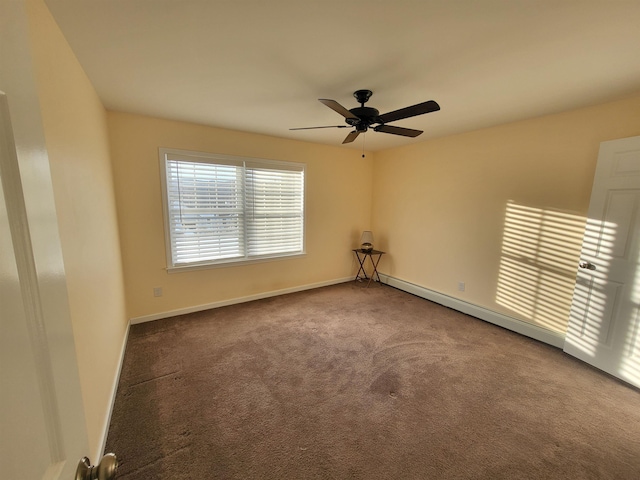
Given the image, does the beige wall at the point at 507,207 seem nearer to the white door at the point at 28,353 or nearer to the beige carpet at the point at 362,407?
the beige carpet at the point at 362,407

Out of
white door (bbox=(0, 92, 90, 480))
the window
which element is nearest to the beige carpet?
the window

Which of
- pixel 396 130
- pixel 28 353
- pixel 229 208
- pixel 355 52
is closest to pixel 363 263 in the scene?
pixel 229 208

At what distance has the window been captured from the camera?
3.23 metres

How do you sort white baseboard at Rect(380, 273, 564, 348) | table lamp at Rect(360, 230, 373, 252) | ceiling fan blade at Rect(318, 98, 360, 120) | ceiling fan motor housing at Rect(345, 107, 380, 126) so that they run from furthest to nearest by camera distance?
table lamp at Rect(360, 230, 373, 252), white baseboard at Rect(380, 273, 564, 348), ceiling fan motor housing at Rect(345, 107, 380, 126), ceiling fan blade at Rect(318, 98, 360, 120)

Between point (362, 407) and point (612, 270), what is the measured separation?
2.46 m

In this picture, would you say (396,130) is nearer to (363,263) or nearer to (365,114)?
(365,114)

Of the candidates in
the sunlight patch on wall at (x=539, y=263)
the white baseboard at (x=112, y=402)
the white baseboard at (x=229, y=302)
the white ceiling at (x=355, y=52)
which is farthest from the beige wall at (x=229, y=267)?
the sunlight patch on wall at (x=539, y=263)

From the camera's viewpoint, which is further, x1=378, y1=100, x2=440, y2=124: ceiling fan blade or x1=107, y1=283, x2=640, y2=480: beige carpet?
x1=378, y1=100, x2=440, y2=124: ceiling fan blade

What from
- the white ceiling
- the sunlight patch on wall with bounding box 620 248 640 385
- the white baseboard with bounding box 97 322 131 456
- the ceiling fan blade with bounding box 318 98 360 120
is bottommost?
the white baseboard with bounding box 97 322 131 456

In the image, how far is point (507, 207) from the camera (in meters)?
3.13

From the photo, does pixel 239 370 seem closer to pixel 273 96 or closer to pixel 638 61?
pixel 273 96

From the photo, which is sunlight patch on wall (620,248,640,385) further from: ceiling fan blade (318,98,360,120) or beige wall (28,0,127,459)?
beige wall (28,0,127,459)

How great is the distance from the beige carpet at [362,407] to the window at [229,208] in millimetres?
1044

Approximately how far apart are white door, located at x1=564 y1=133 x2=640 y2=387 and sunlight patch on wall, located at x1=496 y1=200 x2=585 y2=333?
19 centimetres
